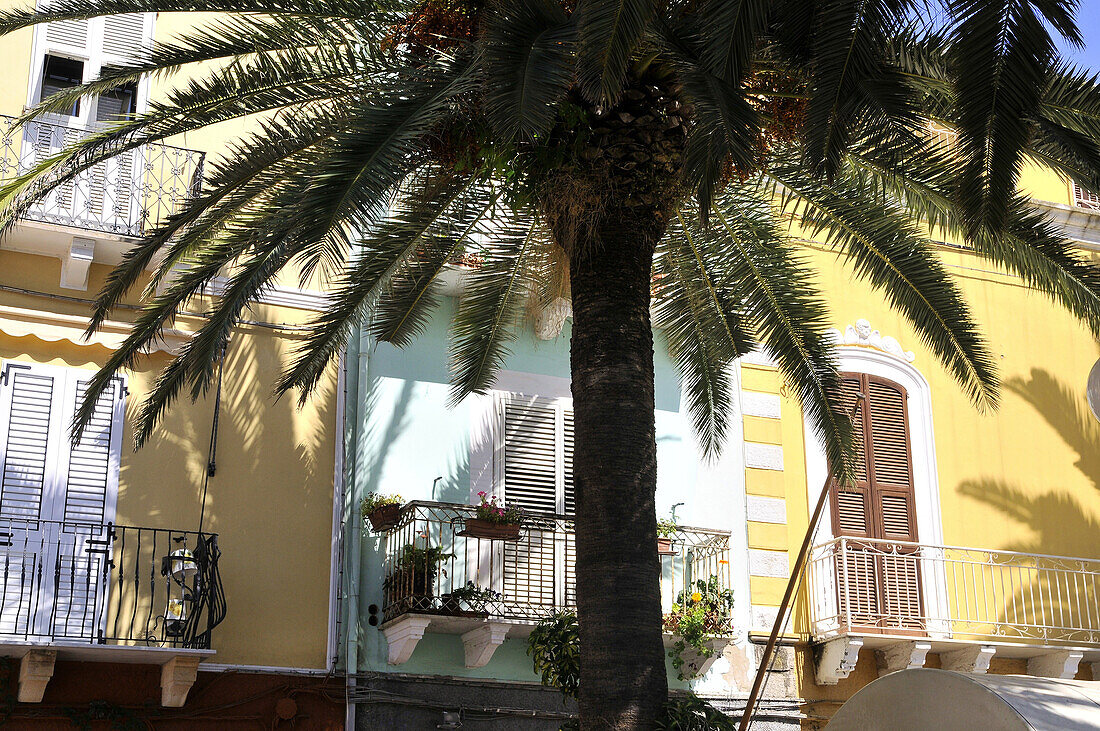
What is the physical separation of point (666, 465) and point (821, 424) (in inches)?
135

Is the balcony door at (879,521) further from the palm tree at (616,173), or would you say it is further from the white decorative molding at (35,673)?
the white decorative molding at (35,673)

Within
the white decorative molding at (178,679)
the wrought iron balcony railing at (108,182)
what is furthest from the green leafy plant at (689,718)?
the wrought iron balcony railing at (108,182)

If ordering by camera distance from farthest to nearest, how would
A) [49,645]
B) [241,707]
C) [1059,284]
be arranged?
1. [241,707]
2. [49,645]
3. [1059,284]

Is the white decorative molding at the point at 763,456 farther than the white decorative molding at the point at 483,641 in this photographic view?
Yes

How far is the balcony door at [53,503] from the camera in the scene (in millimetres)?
10891

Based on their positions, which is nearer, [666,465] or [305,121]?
[305,121]

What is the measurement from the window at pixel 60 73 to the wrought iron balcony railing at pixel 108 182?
0.67 meters

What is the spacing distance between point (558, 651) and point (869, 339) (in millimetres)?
5879

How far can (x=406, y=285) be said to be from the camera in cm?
1048

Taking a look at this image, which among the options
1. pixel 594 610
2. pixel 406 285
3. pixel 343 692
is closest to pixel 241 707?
pixel 343 692

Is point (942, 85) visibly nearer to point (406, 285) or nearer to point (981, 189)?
point (981, 189)

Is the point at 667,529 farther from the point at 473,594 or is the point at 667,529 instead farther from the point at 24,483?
the point at 24,483

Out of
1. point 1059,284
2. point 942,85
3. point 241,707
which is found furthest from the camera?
point 241,707

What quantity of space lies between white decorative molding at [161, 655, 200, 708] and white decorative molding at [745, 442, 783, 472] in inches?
243
